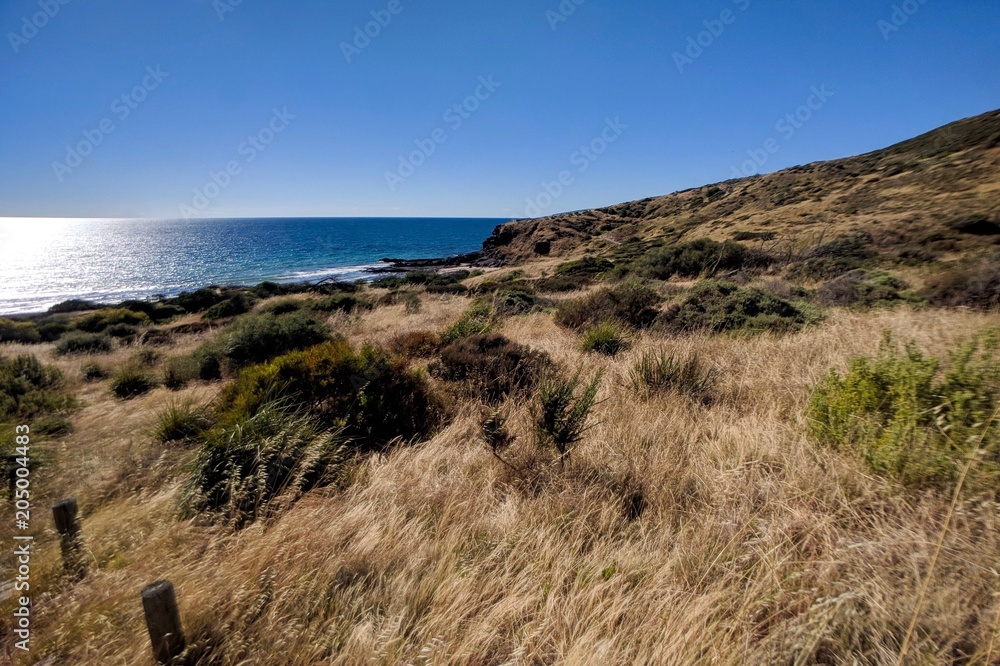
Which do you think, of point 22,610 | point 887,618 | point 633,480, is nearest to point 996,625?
point 887,618

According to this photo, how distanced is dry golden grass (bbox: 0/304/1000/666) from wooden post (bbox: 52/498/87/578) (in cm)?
9

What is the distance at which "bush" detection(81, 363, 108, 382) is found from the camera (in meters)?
9.59

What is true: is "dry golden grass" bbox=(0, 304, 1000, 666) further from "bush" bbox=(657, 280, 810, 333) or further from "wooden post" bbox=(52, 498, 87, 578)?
"bush" bbox=(657, 280, 810, 333)

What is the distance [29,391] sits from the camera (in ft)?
23.6

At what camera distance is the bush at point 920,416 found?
249cm

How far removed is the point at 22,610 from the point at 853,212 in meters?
37.3

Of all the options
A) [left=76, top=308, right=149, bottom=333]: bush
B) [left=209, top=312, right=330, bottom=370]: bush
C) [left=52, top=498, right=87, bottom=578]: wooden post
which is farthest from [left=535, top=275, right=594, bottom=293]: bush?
[left=76, top=308, right=149, bottom=333]: bush

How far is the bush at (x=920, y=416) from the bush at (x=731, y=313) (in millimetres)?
3871

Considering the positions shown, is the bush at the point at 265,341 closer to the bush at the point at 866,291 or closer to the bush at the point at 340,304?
the bush at the point at 340,304

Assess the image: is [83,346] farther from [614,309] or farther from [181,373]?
[614,309]

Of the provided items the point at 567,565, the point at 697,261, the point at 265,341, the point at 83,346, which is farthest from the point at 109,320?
the point at 697,261

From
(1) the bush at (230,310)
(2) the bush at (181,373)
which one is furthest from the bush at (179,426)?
(1) the bush at (230,310)

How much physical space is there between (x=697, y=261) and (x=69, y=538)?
1991 centimetres

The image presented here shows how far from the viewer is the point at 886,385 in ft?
10.6
